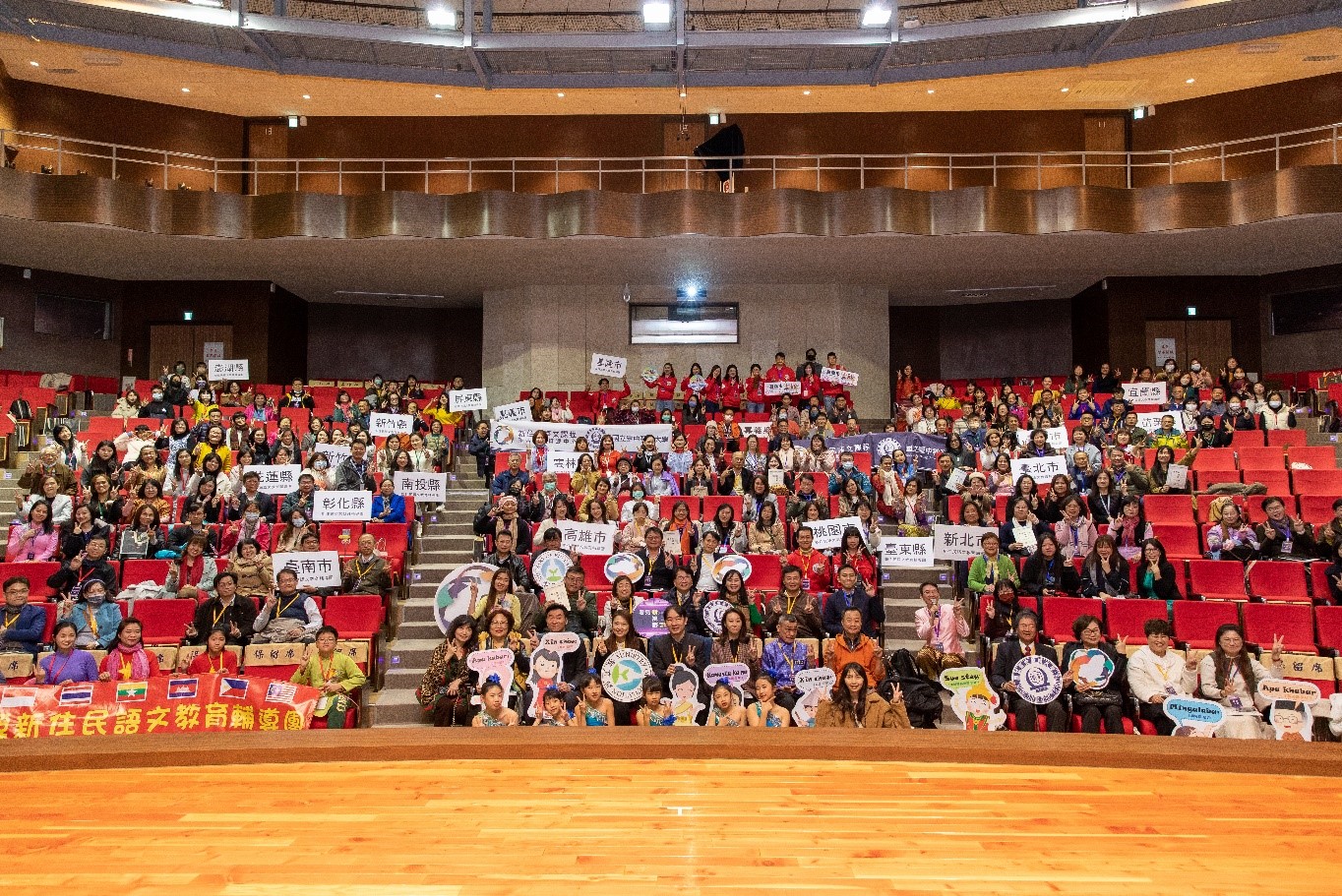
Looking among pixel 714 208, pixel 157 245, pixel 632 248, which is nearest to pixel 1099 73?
pixel 714 208

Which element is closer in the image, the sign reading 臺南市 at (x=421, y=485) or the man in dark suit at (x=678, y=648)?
the man in dark suit at (x=678, y=648)

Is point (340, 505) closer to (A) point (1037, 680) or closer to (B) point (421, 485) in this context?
(B) point (421, 485)

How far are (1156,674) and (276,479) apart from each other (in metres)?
7.56

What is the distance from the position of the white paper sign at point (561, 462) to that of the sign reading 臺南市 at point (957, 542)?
387 centimetres

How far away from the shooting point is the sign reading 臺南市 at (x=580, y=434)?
1209 centimetres

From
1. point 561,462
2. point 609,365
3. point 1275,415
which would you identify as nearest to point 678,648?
point 561,462

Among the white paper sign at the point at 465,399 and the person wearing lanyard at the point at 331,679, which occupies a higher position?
the white paper sign at the point at 465,399

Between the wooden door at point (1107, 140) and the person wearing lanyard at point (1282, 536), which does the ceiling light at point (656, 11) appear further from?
the person wearing lanyard at point (1282, 536)

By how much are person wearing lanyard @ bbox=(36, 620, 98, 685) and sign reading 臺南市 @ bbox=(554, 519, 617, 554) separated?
3.53 m

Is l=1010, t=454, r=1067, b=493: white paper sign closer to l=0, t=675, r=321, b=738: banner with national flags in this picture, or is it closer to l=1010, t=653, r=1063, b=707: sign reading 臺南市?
l=1010, t=653, r=1063, b=707: sign reading 臺南市

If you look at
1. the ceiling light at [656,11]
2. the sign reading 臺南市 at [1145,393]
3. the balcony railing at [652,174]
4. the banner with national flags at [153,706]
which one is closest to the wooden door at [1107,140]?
the balcony railing at [652,174]

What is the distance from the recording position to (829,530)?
839cm

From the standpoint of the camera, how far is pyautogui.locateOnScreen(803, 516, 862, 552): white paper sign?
836 cm

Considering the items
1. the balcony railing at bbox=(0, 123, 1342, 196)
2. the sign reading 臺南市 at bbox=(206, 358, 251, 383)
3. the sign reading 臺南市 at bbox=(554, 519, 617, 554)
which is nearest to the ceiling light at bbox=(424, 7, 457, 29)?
the balcony railing at bbox=(0, 123, 1342, 196)
